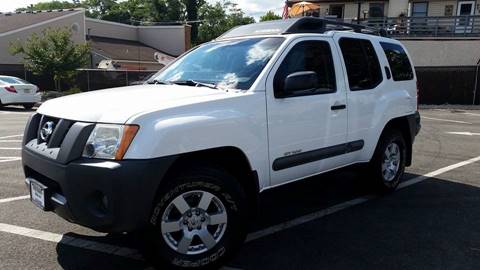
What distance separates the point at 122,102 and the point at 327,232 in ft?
7.87

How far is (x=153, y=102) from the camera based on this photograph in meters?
3.63

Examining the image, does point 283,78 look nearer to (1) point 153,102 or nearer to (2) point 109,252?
(1) point 153,102

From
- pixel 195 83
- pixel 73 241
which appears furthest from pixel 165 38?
pixel 73 241

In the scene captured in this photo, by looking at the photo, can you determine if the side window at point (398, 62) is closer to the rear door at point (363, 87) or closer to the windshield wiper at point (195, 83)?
the rear door at point (363, 87)

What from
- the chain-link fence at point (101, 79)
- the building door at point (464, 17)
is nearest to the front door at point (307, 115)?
the chain-link fence at point (101, 79)

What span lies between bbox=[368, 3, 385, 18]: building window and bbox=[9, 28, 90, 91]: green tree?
1891 cm

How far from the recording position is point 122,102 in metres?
3.66

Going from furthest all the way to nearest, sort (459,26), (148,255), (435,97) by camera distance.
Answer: (459,26)
(435,97)
(148,255)

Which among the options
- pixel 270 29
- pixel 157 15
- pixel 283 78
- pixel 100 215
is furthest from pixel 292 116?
pixel 157 15

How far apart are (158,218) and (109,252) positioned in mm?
962

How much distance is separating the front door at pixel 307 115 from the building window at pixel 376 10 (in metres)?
28.8

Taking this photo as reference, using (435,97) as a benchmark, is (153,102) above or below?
above

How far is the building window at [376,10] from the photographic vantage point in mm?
31644

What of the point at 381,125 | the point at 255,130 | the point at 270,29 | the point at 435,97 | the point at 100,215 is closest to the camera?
the point at 100,215
